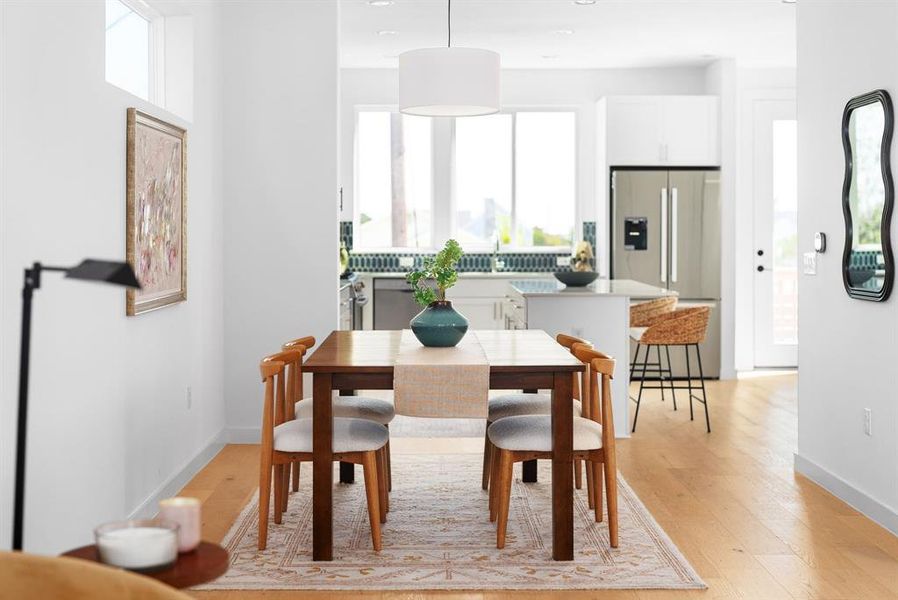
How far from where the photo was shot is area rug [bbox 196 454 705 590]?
11.5 feet

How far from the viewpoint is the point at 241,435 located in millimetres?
5926

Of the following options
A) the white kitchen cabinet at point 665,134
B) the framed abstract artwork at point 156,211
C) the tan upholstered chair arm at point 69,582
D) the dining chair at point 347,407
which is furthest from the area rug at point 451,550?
the white kitchen cabinet at point 665,134

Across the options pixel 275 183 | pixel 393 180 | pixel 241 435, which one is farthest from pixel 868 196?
pixel 393 180

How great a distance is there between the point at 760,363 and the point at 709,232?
4.75 feet

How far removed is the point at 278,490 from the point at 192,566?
2.45 metres

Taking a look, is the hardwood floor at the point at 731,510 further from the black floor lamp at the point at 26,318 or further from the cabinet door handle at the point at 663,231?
the cabinet door handle at the point at 663,231

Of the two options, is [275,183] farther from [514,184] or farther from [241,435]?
[514,184]

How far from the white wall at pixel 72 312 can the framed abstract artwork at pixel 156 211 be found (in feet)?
0.21

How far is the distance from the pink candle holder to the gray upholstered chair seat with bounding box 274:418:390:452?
1.85 m

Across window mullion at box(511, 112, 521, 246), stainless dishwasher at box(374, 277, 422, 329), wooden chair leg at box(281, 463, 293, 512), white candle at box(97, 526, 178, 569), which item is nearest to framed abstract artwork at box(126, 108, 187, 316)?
wooden chair leg at box(281, 463, 293, 512)

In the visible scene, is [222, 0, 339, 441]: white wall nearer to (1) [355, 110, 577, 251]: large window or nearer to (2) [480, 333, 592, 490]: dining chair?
(2) [480, 333, 592, 490]: dining chair

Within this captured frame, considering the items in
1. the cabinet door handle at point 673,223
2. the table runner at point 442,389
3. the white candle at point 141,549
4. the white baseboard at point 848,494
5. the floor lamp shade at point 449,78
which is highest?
the floor lamp shade at point 449,78

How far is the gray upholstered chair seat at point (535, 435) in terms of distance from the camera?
3.75m

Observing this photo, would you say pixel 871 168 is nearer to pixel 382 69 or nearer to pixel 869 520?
pixel 869 520
